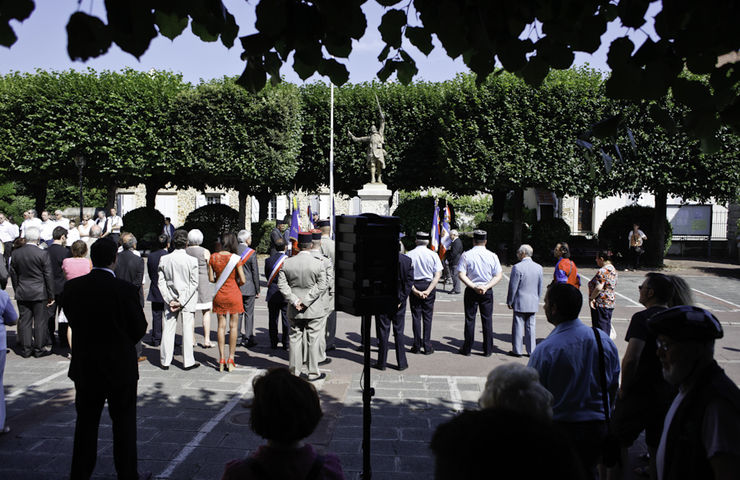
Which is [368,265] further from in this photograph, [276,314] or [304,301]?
[276,314]

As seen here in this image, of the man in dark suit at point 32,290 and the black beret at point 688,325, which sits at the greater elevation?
the black beret at point 688,325

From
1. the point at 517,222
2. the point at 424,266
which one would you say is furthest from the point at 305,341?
the point at 517,222

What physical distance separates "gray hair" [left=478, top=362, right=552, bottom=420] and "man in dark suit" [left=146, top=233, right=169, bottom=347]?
6.81 m

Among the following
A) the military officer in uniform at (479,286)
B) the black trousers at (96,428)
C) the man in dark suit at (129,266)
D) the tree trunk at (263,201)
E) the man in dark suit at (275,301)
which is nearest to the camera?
the black trousers at (96,428)

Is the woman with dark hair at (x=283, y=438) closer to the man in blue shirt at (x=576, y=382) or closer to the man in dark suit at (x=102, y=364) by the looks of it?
the man in blue shirt at (x=576, y=382)

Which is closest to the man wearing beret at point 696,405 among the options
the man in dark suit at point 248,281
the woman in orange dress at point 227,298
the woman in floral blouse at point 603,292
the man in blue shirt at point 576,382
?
the man in blue shirt at point 576,382

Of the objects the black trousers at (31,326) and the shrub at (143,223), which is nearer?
the black trousers at (31,326)

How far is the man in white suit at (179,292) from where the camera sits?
7.63 metres

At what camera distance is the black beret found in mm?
2469

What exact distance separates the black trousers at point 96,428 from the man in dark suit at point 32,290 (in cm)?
493

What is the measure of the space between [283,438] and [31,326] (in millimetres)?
7784

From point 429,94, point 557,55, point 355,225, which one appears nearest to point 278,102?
point 429,94

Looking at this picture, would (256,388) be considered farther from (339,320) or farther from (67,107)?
(67,107)

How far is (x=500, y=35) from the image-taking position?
9.84ft
